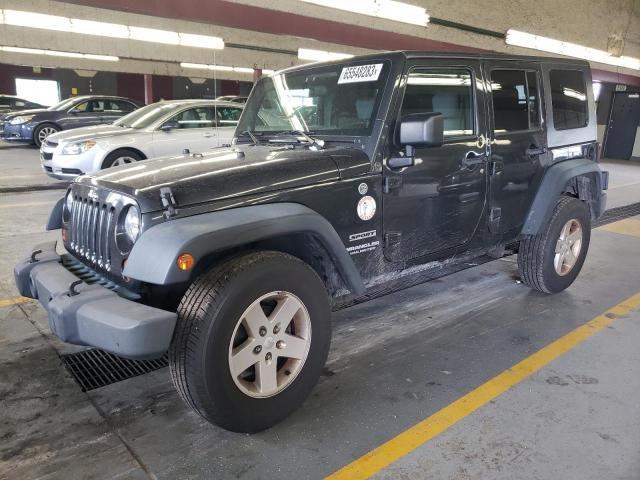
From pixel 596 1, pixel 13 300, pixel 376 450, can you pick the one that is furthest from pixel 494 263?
pixel 596 1

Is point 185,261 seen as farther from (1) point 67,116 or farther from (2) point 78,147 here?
(1) point 67,116

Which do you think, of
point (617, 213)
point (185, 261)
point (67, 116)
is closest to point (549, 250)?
point (185, 261)

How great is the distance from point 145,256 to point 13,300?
254cm

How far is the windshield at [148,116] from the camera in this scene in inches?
344

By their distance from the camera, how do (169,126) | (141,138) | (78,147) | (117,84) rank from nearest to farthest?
(78,147) → (141,138) → (169,126) → (117,84)

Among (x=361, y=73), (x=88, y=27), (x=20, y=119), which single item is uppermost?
(x=88, y=27)

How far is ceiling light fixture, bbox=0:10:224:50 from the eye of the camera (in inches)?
529

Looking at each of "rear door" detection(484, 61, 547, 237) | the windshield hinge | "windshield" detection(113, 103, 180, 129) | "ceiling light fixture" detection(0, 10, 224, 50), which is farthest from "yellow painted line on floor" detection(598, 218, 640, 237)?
"ceiling light fixture" detection(0, 10, 224, 50)

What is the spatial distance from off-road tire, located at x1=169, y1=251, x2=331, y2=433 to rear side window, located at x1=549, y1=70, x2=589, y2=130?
2772 mm

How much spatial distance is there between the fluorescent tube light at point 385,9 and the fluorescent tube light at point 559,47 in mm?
3639

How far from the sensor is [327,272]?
2889mm

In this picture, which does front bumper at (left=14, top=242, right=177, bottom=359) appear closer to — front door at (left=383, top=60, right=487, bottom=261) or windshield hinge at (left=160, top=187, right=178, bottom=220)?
windshield hinge at (left=160, top=187, right=178, bottom=220)

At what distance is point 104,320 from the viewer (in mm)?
2119

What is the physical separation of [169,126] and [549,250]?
20.9ft
